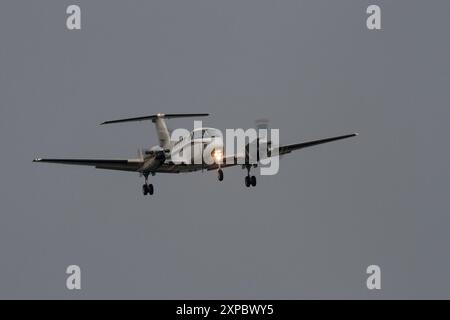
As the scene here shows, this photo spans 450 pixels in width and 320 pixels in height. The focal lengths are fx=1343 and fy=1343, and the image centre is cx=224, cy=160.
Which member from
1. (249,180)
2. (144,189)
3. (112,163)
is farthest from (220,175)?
(144,189)

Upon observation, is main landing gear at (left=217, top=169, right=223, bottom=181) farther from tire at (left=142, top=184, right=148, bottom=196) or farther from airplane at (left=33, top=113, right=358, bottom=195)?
tire at (left=142, top=184, right=148, bottom=196)

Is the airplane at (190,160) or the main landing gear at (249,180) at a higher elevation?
the airplane at (190,160)

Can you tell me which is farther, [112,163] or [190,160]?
[112,163]

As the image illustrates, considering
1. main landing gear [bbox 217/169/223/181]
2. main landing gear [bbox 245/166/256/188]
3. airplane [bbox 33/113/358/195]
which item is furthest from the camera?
main landing gear [bbox 245/166/256/188]

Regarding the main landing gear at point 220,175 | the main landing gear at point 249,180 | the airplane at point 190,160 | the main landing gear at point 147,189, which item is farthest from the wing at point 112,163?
the main landing gear at point 249,180

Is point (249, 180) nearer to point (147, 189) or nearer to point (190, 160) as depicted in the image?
point (190, 160)

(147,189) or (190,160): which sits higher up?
(190,160)

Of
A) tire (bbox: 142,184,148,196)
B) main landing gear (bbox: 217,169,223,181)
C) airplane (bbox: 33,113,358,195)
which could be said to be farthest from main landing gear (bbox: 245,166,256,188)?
tire (bbox: 142,184,148,196)

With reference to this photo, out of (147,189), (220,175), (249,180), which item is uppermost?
(220,175)

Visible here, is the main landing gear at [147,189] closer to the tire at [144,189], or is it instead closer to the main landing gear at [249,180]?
the tire at [144,189]

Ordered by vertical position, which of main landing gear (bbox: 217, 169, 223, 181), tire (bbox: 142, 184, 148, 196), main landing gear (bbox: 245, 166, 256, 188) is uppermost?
main landing gear (bbox: 217, 169, 223, 181)

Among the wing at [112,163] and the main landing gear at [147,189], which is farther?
the main landing gear at [147,189]

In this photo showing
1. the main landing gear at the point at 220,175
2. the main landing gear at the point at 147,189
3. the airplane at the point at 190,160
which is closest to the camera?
the main landing gear at the point at 220,175
